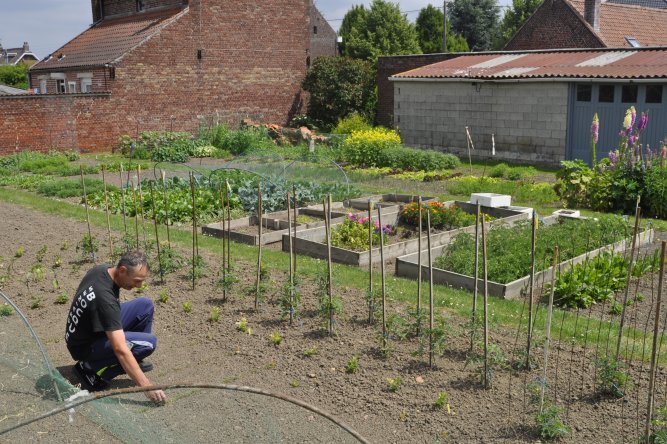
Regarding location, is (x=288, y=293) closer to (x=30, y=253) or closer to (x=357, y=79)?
(x=30, y=253)

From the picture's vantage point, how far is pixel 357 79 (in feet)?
88.4

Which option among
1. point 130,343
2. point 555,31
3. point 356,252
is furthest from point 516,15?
point 130,343

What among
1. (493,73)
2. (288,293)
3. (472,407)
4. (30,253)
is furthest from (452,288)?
(493,73)

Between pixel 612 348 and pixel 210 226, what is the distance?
700 centimetres

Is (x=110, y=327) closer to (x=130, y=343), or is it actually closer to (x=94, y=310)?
(x=94, y=310)

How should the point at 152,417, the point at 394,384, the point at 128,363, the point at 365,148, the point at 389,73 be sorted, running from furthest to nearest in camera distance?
the point at 389,73 < the point at 365,148 < the point at 394,384 < the point at 128,363 < the point at 152,417

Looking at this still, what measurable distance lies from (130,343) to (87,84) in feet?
71.4

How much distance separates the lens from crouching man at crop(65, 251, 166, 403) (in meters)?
5.33

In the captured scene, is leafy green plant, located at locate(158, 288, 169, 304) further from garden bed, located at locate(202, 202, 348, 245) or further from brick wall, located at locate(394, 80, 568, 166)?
brick wall, located at locate(394, 80, 568, 166)

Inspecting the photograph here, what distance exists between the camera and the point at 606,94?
723 inches

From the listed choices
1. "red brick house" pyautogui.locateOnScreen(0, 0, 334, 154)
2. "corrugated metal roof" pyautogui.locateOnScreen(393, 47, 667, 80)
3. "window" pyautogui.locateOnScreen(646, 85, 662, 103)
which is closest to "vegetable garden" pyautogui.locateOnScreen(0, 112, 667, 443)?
"window" pyautogui.locateOnScreen(646, 85, 662, 103)

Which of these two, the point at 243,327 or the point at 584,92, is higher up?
the point at 584,92

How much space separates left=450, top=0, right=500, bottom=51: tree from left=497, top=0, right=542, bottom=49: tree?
5660 millimetres

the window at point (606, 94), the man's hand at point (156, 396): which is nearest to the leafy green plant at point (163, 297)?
the man's hand at point (156, 396)
